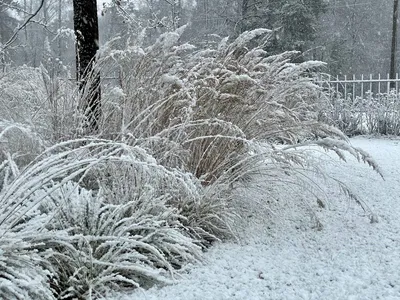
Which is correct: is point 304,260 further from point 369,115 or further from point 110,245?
point 369,115

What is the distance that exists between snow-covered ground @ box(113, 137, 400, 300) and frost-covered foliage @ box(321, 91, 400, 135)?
13.0 feet

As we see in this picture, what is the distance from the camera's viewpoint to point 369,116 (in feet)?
21.1

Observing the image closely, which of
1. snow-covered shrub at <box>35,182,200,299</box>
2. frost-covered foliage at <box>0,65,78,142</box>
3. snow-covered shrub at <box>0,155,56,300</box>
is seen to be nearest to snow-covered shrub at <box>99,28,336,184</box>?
frost-covered foliage at <box>0,65,78,142</box>

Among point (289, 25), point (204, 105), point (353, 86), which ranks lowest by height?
point (353, 86)

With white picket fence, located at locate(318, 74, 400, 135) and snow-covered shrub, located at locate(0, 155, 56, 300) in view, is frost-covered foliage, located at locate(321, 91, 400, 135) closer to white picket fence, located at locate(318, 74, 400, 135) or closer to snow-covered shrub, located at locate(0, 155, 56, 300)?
white picket fence, located at locate(318, 74, 400, 135)

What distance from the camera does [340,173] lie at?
3.15m

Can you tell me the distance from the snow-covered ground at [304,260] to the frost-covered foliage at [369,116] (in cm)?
396

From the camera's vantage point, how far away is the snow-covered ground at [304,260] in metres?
1.57

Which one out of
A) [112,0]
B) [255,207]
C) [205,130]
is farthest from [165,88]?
[112,0]

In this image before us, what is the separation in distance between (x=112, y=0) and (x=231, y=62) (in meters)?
1.70

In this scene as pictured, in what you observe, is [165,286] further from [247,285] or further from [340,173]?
[340,173]

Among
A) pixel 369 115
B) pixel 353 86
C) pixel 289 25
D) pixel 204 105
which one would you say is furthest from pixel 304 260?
pixel 289 25

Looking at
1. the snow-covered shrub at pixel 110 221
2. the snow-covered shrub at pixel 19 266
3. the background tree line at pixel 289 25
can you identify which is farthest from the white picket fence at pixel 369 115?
the snow-covered shrub at pixel 19 266

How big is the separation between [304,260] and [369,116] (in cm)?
512
